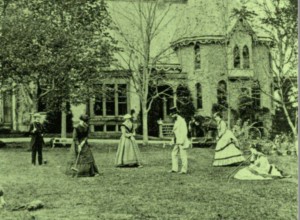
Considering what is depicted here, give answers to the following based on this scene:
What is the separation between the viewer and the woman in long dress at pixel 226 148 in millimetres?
13141

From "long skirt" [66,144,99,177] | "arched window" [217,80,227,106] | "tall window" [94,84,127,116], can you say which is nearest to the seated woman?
"long skirt" [66,144,99,177]

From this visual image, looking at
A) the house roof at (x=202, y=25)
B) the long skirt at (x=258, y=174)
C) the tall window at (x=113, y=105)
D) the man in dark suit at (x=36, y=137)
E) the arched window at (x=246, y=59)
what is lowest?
the long skirt at (x=258, y=174)

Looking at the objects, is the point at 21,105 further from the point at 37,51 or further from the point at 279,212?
the point at 279,212

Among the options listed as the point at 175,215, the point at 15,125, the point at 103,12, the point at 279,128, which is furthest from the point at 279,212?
the point at 15,125

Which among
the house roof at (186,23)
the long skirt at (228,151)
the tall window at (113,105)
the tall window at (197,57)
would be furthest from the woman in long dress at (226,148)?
the tall window at (197,57)

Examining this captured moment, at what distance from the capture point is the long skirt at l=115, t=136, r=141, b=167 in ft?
44.1

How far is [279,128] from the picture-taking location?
1800cm

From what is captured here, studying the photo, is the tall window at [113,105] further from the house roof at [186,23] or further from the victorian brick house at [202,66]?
the house roof at [186,23]

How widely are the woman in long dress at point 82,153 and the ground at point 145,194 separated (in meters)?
0.31

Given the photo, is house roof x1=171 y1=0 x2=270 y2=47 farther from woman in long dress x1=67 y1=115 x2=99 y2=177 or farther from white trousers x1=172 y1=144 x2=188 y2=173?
woman in long dress x1=67 y1=115 x2=99 y2=177

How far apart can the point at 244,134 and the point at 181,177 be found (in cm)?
877

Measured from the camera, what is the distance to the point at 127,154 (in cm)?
1348

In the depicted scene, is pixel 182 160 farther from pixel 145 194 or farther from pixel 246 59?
pixel 246 59

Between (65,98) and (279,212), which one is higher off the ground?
(65,98)
